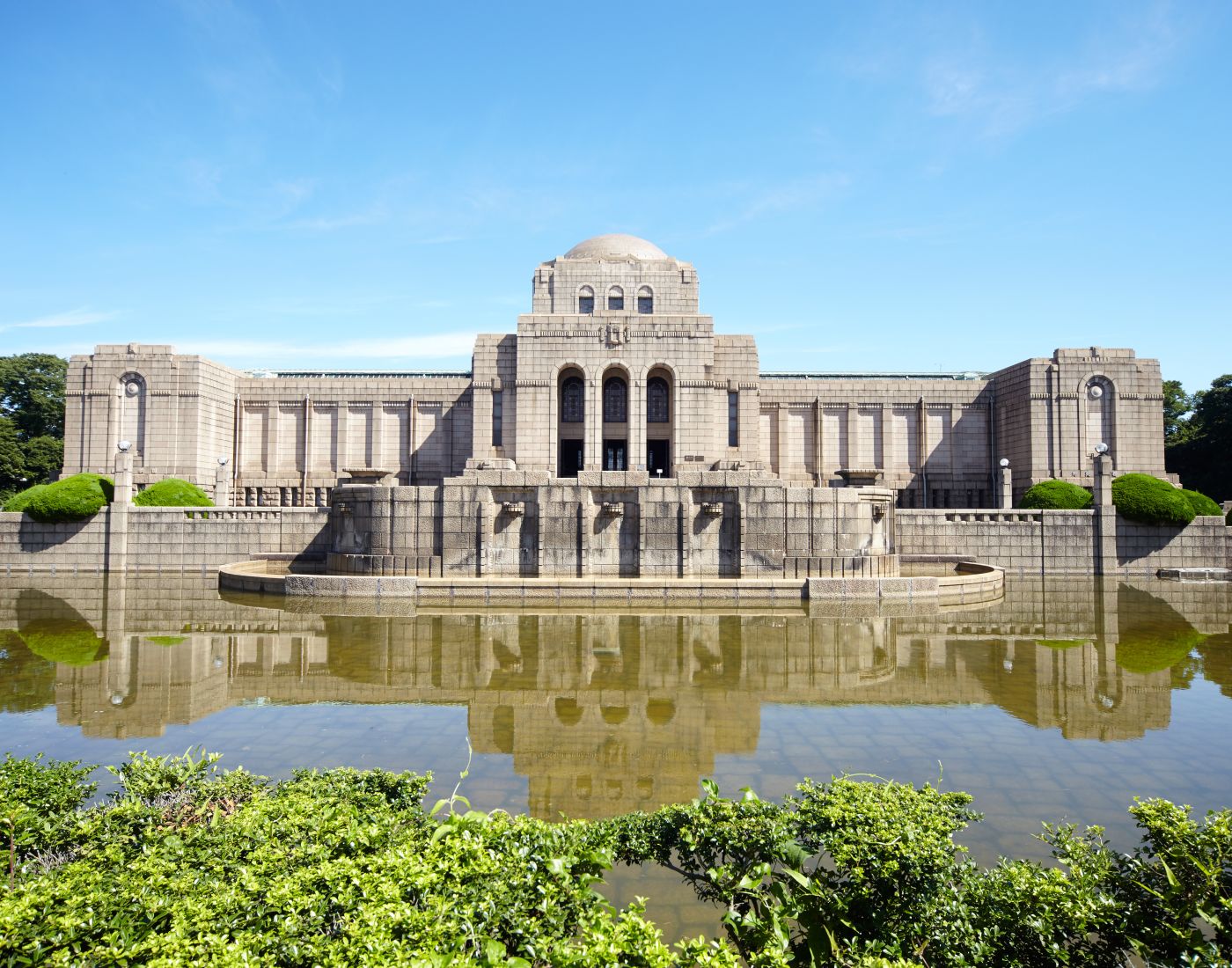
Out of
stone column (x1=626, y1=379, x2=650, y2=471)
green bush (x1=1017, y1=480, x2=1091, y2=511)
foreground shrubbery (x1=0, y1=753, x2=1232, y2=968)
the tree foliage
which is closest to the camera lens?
foreground shrubbery (x1=0, y1=753, x2=1232, y2=968)

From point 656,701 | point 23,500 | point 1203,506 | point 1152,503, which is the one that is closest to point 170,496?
point 23,500

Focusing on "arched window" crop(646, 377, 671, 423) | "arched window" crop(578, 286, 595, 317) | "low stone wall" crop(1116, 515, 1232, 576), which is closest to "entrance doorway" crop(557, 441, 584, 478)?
"arched window" crop(646, 377, 671, 423)

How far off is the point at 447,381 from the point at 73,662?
31678mm

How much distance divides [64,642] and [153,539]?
52.8ft

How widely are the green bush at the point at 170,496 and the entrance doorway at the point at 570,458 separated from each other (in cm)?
1720

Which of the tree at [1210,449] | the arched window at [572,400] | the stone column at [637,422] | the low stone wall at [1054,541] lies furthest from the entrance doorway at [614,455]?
the tree at [1210,449]

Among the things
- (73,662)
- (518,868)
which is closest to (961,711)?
(518,868)

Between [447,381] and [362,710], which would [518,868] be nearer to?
[362,710]

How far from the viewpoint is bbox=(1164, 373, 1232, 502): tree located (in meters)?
48.0

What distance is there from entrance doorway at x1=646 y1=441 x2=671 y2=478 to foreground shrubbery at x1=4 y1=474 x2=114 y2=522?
24.7 meters

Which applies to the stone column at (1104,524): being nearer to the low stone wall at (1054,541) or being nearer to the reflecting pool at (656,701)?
the low stone wall at (1054,541)

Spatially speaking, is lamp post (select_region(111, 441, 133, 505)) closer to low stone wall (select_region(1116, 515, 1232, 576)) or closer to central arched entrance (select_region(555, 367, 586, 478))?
central arched entrance (select_region(555, 367, 586, 478))

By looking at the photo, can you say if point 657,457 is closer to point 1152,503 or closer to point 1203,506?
point 1152,503

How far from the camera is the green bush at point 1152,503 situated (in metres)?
28.0
